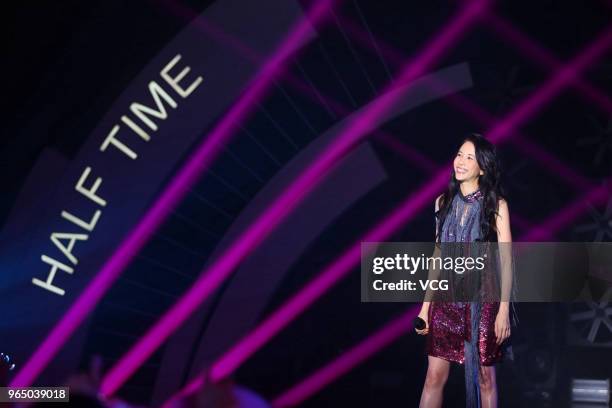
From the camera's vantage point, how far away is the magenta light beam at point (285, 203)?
662cm

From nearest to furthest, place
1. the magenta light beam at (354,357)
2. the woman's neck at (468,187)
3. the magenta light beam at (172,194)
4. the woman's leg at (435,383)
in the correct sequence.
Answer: the woman's leg at (435,383)
the woman's neck at (468,187)
the magenta light beam at (172,194)
the magenta light beam at (354,357)

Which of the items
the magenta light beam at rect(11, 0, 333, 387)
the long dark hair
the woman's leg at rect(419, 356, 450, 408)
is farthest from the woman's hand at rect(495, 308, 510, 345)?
the magenta light beam at rect(11, 0, 333, 387)

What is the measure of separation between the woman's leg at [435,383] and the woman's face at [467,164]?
1.03 metres

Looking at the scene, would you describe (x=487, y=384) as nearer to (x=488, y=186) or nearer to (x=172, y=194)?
(x=488, y=186)

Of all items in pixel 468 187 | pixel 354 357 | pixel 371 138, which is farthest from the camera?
pixel 371 138

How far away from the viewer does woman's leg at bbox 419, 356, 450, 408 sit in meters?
4.31

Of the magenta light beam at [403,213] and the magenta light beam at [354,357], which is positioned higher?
the magenta light beam at [403,213]

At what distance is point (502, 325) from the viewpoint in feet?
13.7

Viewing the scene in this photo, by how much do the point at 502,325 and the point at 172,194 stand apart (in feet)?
11.5

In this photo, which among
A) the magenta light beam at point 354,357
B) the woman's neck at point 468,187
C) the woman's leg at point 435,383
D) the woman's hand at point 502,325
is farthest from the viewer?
the magenta light beam at point 354,357

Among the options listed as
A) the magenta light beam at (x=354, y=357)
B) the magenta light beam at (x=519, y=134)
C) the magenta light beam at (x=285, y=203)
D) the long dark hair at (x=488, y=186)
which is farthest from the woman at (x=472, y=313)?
the magenta light beam at (x=519, y=134)

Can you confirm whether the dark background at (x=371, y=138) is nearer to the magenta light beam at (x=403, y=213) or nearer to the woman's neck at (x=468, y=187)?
the magenta light beam at (x=403, y=213)

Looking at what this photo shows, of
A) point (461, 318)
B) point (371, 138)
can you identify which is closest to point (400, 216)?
point (371, 138)

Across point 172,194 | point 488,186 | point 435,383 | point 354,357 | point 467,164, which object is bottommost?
point 435,383
